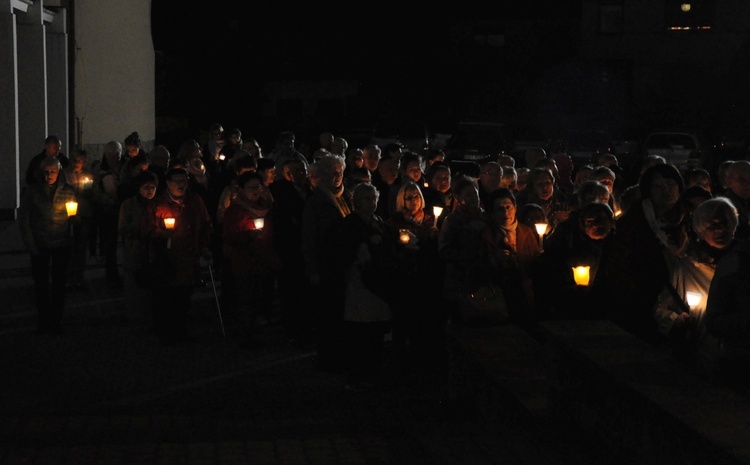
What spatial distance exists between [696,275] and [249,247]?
5.54 meters

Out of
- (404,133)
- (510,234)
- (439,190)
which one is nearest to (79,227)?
(439,190)

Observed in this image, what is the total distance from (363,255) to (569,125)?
44.6 m

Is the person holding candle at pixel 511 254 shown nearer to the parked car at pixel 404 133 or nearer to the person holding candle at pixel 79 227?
the person holding candle at pixel 79 227

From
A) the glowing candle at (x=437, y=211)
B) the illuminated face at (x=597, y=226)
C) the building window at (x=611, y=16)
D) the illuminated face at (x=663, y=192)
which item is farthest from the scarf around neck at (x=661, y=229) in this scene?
the building window at (x=611, y=16)

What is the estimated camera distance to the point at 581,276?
916 centimetres

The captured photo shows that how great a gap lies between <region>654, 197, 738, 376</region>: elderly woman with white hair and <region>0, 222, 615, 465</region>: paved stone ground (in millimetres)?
1005

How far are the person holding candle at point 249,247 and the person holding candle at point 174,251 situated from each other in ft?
1.14

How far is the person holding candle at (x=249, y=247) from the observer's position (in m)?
12.3

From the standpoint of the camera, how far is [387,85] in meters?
62.8

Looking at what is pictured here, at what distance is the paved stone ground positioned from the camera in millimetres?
7891

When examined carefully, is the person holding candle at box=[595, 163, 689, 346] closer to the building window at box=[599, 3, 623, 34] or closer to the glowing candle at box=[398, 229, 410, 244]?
the glowing candle at box=[398, 229, 410, 244]

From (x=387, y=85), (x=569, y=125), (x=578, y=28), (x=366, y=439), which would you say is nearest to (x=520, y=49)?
(x=578, y=28)

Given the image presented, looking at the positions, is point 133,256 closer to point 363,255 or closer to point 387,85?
point 363,255

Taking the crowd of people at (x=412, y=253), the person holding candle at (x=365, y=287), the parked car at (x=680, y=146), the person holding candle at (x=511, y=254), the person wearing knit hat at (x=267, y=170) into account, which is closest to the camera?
the crowd of people at (x=412, y=253)
